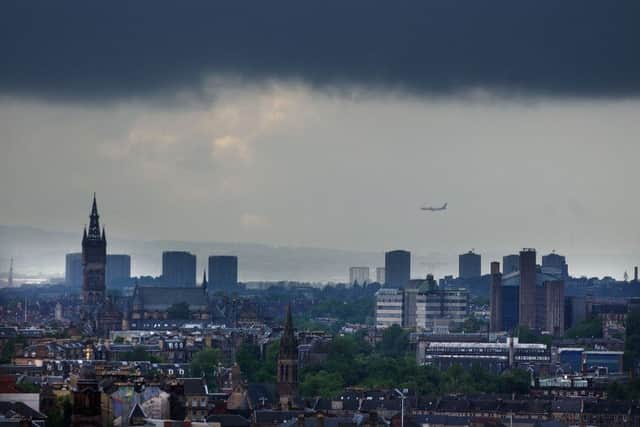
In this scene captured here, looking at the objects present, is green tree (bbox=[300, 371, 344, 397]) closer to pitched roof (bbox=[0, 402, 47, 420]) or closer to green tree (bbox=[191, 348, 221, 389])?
green tree (bbox=[191, 348, 221, 389])

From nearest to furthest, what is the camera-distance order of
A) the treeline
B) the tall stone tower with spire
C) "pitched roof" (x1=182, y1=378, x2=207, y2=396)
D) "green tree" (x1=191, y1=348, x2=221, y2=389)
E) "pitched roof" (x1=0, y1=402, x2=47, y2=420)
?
1. "pitched roof" (x1=0, y1=402, x2=47, y2=420)
2. "pitched roof" (x1=182, y1=378, x2=207, y2=396)
3. the tall stone tower with spire
4. the treeline
5. "green tree" (x1=191, y1=348, x2=221, y2=389)

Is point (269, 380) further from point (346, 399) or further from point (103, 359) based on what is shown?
point (346, 399)

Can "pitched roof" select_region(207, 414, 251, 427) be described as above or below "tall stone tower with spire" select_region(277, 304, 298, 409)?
below

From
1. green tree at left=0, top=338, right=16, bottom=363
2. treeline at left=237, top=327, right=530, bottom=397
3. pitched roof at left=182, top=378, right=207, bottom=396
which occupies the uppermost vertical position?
green tree at left=0, top=338, right=16, bottom=363

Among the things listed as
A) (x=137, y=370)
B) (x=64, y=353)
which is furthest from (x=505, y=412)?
(x=64, y=353)

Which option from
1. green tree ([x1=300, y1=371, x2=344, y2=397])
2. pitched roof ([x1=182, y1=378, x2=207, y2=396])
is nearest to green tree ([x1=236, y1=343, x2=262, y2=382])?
green tree ([x1=300, y1=371, x2=344, y2=397])
